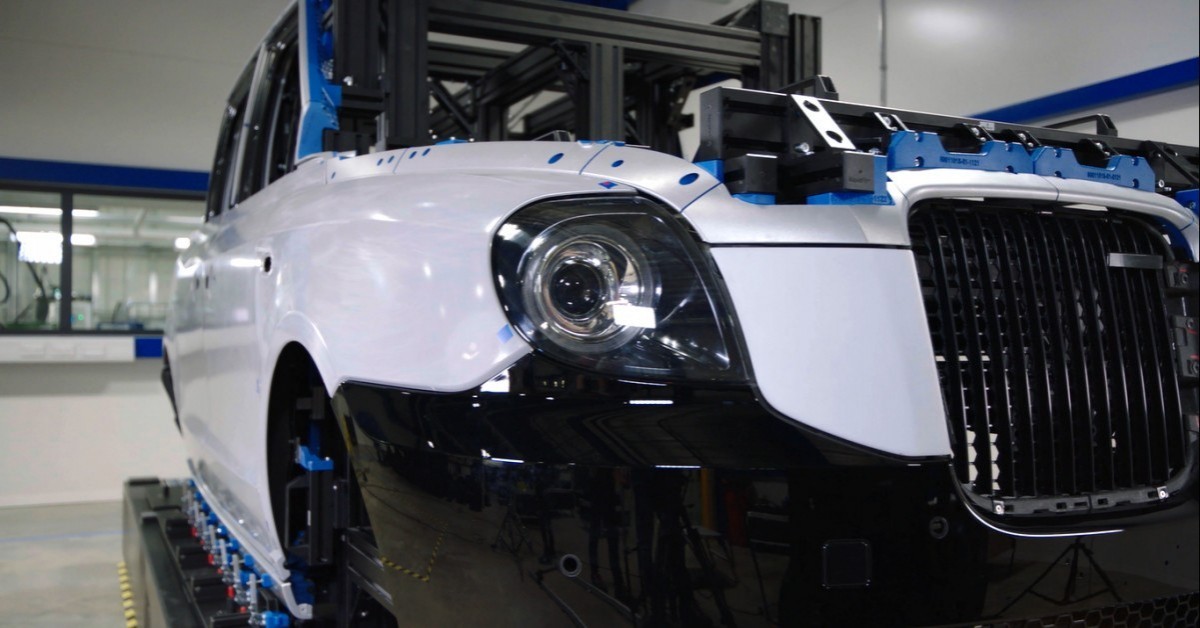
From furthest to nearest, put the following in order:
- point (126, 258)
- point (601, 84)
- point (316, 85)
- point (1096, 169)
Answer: point (126, 258), point (601, 84), point (316, 85), point (1096, 169)

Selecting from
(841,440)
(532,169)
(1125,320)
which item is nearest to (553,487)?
(841,440)

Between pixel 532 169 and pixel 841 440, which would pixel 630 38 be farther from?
pixel 841 440

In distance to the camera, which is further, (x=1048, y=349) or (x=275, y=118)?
(x=275, y=118)

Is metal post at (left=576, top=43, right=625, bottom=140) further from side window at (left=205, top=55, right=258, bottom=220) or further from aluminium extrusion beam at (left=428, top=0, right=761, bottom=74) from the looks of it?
side window at (left=205, top=55, right=258, bottom=220)

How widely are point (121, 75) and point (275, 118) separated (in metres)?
5.63

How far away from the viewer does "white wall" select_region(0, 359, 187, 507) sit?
7.77 meters

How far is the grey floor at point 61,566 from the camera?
4.59 metres

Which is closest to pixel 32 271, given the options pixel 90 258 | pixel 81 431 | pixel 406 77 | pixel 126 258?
pixel 90 258

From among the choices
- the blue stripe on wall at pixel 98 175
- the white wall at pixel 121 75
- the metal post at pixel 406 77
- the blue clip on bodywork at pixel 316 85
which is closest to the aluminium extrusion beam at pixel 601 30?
the metal post at pixel 406 77

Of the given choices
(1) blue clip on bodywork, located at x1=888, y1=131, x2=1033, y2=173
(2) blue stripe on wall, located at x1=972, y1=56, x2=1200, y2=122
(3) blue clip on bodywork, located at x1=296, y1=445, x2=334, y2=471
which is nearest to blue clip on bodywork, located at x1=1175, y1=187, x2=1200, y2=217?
(1) blue clip on bodywork, located at x1=888, y1=131, x2=1033, y2=173

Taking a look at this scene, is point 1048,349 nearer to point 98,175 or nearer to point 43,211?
point 98,175

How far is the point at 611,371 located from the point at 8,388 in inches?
309

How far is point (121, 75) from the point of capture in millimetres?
7938

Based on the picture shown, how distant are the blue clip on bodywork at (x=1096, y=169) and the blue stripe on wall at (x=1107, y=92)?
3.30 m
